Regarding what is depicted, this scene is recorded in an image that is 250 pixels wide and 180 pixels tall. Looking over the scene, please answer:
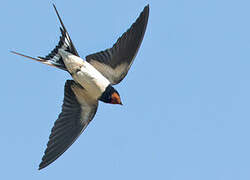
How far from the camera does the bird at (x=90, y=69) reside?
24.2ft

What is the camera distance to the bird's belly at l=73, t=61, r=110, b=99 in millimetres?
7473

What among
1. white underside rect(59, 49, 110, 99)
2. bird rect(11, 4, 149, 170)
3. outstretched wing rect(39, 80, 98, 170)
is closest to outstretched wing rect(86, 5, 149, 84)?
bird rect(11, 4, 149, 170)

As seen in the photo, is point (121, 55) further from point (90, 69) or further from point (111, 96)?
point (111, 96)

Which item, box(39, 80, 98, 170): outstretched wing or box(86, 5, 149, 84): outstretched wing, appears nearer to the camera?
box(86, 5, 149, 84): outstretched wing

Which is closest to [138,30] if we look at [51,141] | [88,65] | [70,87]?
[88,65]

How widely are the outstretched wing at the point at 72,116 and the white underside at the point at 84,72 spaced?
0.99ft

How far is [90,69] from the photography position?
7477mm

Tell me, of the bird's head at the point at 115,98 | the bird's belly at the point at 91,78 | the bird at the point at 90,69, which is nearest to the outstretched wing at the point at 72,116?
the bird at the point at 90,69

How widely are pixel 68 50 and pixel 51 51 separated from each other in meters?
0.23

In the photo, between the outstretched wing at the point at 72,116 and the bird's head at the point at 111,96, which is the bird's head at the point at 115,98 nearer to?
the bird's head at the point at 111,96

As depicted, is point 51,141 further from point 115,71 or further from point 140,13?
point 140,13

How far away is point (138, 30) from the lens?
7.29 m

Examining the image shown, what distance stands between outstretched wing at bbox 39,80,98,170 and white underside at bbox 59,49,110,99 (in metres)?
0.30

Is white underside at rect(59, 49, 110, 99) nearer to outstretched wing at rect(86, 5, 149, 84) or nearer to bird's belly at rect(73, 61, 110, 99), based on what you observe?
bird's belly at rect(73, 61, 110, 99)
